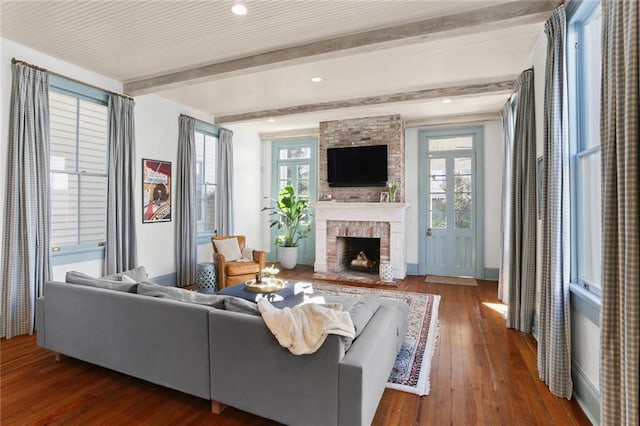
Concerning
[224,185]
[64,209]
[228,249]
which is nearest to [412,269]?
[228,249]

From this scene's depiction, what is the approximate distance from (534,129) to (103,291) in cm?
432

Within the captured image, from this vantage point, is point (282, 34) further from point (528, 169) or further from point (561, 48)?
point (528, 169)

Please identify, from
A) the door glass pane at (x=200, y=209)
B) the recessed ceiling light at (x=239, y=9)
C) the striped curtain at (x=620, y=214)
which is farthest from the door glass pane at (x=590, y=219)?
the door glass pane at (x=200, y=209)

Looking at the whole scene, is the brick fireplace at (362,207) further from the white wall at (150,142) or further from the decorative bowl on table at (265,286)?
the decorative bowl on table at (265,286)

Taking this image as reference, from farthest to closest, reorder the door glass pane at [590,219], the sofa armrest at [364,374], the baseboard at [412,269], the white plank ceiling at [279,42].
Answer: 1. the baseboard at [412,269]
2. the white plank ceiling at [279,42]
3. the door glass pane at [590,219]
4. the sofa armrest at [364,374]

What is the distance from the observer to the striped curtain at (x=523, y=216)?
135 inches

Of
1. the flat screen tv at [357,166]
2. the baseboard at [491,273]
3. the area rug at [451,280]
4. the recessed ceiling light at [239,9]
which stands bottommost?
the area rug at [451,280]

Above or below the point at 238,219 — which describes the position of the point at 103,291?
below

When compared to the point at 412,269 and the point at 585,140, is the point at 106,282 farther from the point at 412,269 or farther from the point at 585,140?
the point at 412,269

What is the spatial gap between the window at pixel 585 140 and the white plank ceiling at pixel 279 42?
1.36ft

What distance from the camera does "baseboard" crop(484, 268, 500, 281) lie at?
19.8 ft

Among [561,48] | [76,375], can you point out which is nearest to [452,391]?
[561,48]

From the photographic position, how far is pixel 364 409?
1.74m

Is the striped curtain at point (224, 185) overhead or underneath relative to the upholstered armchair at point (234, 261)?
overhead
